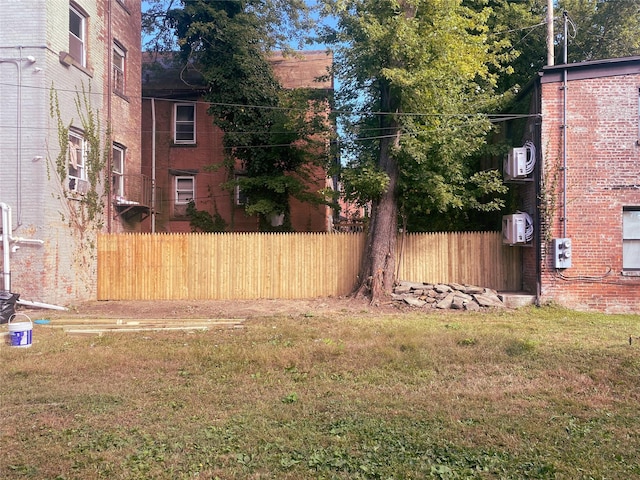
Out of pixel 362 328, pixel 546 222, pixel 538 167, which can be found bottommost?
pixel 362 328

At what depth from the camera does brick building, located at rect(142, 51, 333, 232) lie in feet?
65.2

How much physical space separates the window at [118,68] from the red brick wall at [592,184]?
1205 centimetres

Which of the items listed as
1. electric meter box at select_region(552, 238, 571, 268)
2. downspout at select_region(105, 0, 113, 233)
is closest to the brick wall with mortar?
electric meter box at select_region(552, 238, 571, 268)

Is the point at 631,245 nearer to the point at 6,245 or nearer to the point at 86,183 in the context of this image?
the point at 86,183

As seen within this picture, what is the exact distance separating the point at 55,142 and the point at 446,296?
33.8 ft

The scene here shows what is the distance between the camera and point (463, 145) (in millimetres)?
12812

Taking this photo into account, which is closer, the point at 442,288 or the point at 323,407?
the point at 323,407

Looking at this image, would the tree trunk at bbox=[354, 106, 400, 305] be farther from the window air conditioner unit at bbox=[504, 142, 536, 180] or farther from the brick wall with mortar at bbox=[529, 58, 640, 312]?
the brick wall with mortar at bbox=[529, 58, 640, 312]

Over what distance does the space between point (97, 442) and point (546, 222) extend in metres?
11.0

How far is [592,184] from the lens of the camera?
38.8 ft

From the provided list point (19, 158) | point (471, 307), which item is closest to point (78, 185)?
point (19, 158)

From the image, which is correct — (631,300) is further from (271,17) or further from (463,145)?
(271,17)

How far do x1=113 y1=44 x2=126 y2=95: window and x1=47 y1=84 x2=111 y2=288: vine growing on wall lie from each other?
1.86 metres

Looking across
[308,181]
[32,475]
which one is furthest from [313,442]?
[308,181]
